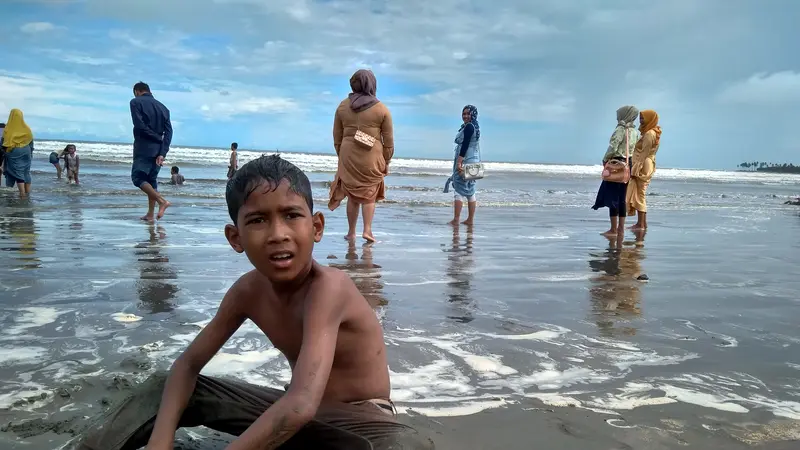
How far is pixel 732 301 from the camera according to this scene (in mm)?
4367

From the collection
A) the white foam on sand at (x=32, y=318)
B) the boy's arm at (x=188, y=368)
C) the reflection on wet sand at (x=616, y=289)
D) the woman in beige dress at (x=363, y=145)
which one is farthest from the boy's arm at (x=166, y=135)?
the boy's arm at (x=188, y=368)

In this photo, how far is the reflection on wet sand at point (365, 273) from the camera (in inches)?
165

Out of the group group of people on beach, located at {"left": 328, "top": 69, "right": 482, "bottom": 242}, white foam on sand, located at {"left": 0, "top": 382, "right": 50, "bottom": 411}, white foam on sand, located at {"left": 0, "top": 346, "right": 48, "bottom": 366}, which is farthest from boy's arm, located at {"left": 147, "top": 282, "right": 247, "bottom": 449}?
group of people on beach, located at {"left": 328, "top": 69, "right": 482, "bottom": 242}

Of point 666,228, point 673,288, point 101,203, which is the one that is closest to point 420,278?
point 673,288

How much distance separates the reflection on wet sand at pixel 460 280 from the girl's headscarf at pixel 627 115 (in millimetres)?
2852

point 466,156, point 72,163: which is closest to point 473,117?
point 466,156

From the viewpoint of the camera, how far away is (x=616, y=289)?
15.4 feet

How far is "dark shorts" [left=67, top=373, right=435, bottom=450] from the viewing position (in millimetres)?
1818

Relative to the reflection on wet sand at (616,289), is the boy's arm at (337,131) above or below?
above

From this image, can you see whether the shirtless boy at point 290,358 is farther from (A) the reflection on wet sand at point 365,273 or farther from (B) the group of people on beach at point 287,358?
(A) the reflection on wet sand at point 365,273

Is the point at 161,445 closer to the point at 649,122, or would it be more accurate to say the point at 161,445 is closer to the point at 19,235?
the point at 19,235

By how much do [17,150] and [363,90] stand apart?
27.1ft

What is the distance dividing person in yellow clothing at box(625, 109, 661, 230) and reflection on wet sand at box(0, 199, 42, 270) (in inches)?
303

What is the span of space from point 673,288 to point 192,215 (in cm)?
711
